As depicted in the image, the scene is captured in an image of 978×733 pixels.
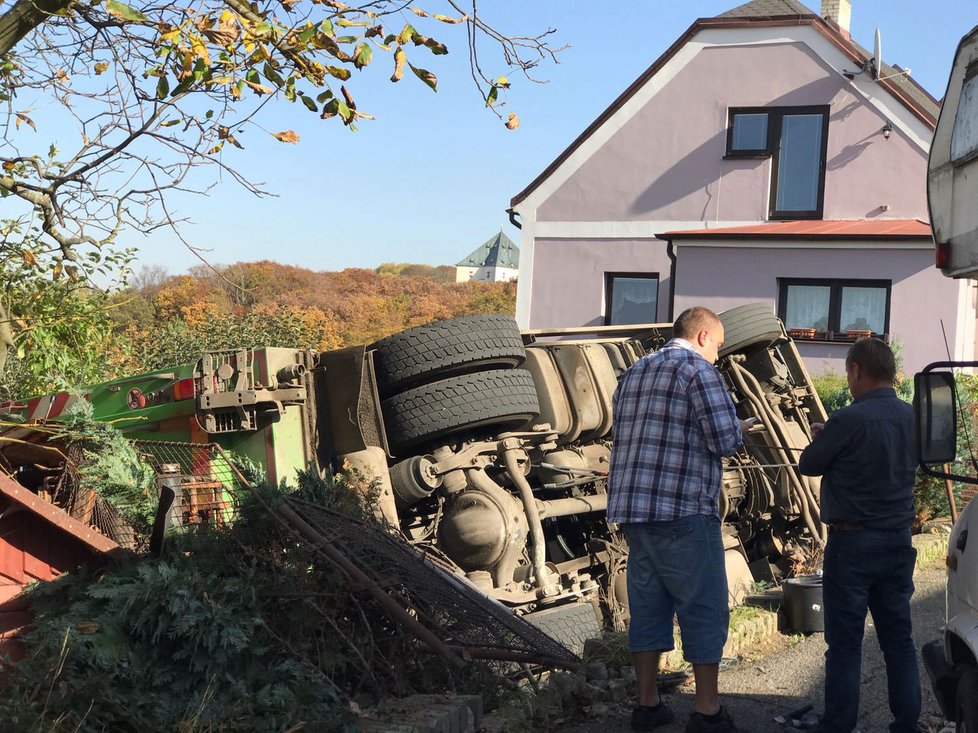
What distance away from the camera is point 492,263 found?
64562 millimetres

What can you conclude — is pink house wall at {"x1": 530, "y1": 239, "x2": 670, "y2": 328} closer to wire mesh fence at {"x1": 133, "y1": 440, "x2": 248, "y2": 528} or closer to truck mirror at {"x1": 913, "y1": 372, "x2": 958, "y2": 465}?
wire mesh fence at {"x1": 133, "y1": 440, "x2": 248, "y2": 528}

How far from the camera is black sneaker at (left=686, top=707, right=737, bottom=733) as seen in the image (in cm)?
498

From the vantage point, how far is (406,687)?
468 centimetres

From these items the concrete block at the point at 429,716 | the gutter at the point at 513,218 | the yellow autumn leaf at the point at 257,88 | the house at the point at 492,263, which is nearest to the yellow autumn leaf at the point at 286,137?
the yellow autumn leaf at the point at 257,88

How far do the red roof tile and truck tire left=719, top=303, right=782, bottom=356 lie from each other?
30.2 ft

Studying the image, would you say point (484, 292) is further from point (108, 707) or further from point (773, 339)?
point (108, 707)

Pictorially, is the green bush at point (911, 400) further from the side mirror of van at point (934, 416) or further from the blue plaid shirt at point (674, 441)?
the side mirror of van at point (934, 416)

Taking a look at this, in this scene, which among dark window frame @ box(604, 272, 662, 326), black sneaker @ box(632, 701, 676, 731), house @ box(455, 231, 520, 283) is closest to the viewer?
black sneaker @ box(632, 701, 676, 731)

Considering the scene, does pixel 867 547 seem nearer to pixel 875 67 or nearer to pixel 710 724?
pixel 710 724

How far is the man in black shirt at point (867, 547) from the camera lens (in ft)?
16.4

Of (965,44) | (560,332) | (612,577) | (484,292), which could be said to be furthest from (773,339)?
(484,292)

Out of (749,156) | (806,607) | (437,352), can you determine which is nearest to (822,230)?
(749,156)

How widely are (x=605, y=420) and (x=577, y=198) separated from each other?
15083 millimetres

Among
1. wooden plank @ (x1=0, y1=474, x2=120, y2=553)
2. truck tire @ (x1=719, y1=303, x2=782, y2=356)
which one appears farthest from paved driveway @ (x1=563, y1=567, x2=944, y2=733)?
truck tire @ (x1=719, y1=303, x2=782, y2=356)
